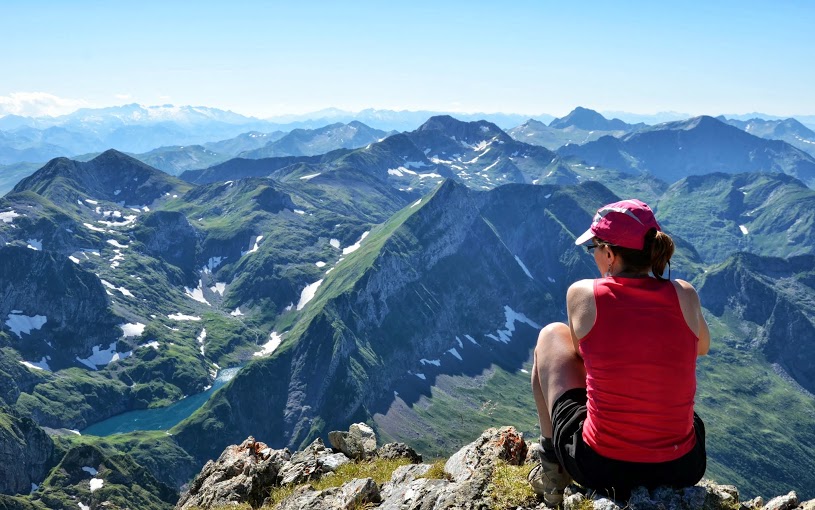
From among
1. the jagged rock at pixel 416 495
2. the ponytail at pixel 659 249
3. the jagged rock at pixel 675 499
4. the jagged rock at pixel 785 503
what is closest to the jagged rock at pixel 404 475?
the jagged rock at pixel 416 495

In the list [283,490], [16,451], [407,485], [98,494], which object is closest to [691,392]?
[407,485]

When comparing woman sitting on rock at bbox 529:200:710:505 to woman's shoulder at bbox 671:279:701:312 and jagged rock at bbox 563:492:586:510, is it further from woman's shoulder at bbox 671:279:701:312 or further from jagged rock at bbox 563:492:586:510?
jagged rock at bbox 563:492:586:510

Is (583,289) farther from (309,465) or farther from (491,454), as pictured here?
(309,465)

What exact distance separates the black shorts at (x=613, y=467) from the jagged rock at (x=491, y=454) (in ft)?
13.9

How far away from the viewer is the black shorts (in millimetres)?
9094

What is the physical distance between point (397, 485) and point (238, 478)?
7.33 m

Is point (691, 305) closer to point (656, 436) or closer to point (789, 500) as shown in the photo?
point (656, 436)

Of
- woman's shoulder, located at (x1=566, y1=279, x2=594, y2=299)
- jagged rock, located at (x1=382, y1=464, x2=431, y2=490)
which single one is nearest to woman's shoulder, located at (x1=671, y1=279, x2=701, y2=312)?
woman's shoulder, located at (x1=566, y1=279, x2=594, y2=299)

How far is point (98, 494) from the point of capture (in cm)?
18425

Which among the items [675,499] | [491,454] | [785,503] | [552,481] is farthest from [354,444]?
[785,503]

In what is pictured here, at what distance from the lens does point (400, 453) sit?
2006cm

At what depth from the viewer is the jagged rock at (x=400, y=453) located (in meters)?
19.7

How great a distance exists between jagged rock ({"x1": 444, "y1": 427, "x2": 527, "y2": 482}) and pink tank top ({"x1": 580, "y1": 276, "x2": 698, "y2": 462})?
523cm

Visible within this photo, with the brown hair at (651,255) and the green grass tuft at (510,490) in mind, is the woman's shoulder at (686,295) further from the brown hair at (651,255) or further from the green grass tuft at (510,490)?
the green grass tuft at (510,490)
